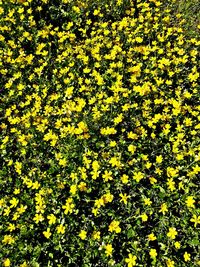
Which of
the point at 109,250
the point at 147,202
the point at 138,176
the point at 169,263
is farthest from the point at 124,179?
the point at 169,263

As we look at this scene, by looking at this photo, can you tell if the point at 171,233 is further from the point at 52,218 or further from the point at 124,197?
the point at 52,218

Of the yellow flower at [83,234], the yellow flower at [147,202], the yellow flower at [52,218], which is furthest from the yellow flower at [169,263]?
the yellow flower at [52,218]

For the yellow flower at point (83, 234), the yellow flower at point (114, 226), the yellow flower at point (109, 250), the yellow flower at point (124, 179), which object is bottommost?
the yellow flower at point (109, 250)

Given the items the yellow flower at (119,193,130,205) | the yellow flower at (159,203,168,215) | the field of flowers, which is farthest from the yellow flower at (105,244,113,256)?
the yellow flower at (159,203,168,215)

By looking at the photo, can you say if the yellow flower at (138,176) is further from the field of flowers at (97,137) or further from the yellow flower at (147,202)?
the yellow flower at (147,202)

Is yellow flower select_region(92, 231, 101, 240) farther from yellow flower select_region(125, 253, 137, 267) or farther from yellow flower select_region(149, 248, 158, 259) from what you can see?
yellow flower select_region(149, 248, 158, 259)

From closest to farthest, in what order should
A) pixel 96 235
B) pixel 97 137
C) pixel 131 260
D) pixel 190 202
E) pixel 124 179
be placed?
pixel 131 260 → pixel 96 235 → pixel 190 202 → pixel 124 179 → pixel 97 137

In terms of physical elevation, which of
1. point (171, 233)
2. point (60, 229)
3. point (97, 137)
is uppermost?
point (97, 137)

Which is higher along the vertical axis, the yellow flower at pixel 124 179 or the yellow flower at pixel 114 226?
the yellow flower at pixel 124 179

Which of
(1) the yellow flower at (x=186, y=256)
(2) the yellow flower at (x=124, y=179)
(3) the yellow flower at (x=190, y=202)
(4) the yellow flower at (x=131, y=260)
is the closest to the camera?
(4) the yellow flower at (x=131, y=260)

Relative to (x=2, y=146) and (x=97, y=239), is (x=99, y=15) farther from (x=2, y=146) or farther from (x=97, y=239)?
(x=97, y=239)
